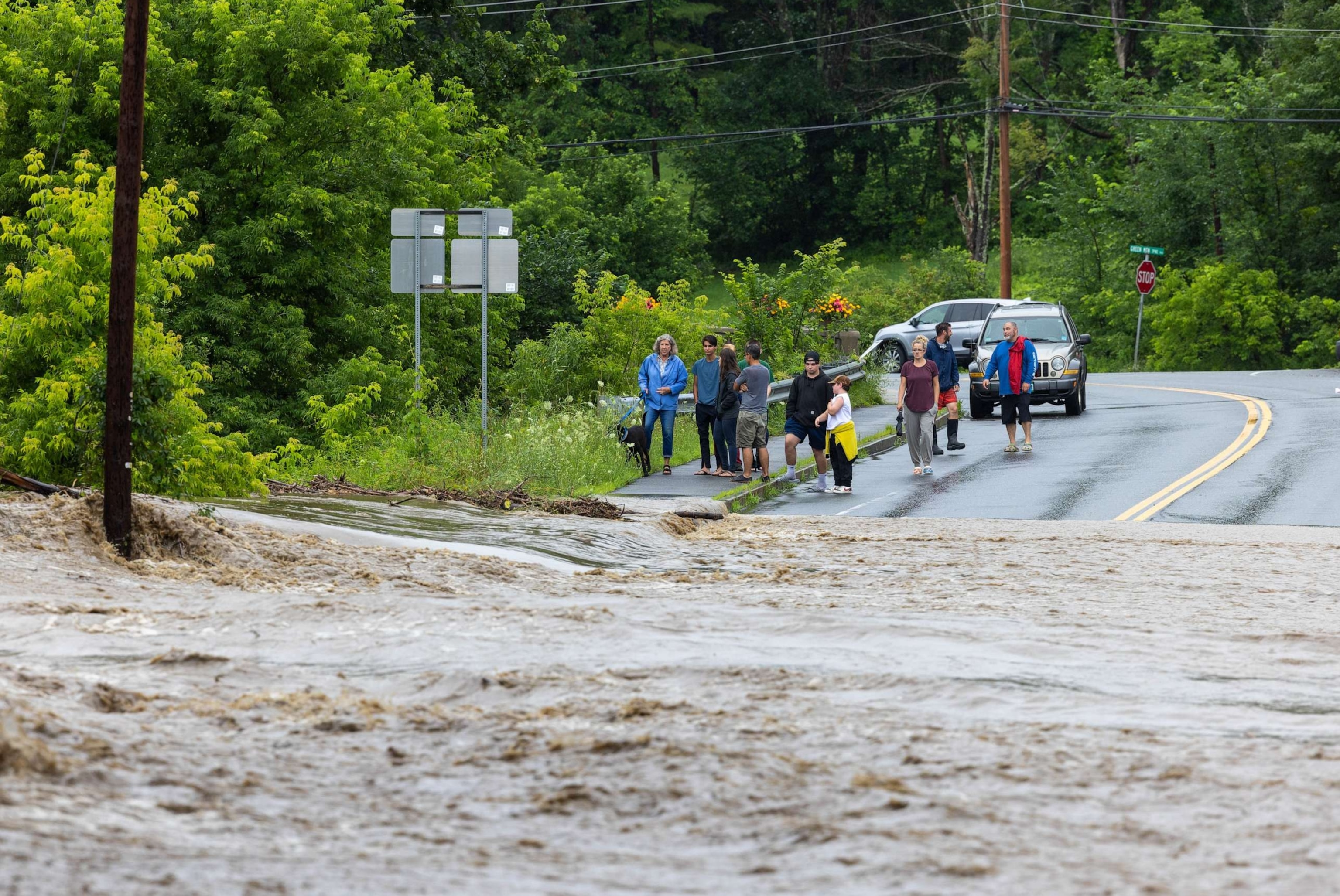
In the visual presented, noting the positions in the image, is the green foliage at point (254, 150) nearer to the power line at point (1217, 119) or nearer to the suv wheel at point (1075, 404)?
the suv wheel at point (1075, 404)

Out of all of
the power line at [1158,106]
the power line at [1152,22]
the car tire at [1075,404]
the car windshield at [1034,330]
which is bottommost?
the car tire at [1075,404]

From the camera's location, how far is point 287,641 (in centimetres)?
910

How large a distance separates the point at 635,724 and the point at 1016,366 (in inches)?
660


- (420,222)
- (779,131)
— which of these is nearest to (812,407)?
(420,222)

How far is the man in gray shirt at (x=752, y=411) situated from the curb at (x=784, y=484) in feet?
0.95

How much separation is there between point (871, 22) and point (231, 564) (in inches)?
2415

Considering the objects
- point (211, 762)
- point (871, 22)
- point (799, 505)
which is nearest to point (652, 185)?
point (871, 22)

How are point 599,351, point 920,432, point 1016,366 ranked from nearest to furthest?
1. point 920,432
2. point 1016,366
3. point 599,351

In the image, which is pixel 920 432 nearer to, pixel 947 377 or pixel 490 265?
pixel 947 377

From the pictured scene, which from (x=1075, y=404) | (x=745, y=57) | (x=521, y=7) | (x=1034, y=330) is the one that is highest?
(x=521, y=7)

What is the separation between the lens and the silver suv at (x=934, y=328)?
118 ft

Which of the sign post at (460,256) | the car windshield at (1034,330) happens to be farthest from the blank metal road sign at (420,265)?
the car windshield at (1034,330)

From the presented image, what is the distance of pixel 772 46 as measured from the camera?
68062mm

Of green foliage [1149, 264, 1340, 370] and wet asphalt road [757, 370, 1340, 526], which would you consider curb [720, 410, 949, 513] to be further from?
green foliage [1149, 264, 1340, 370]
